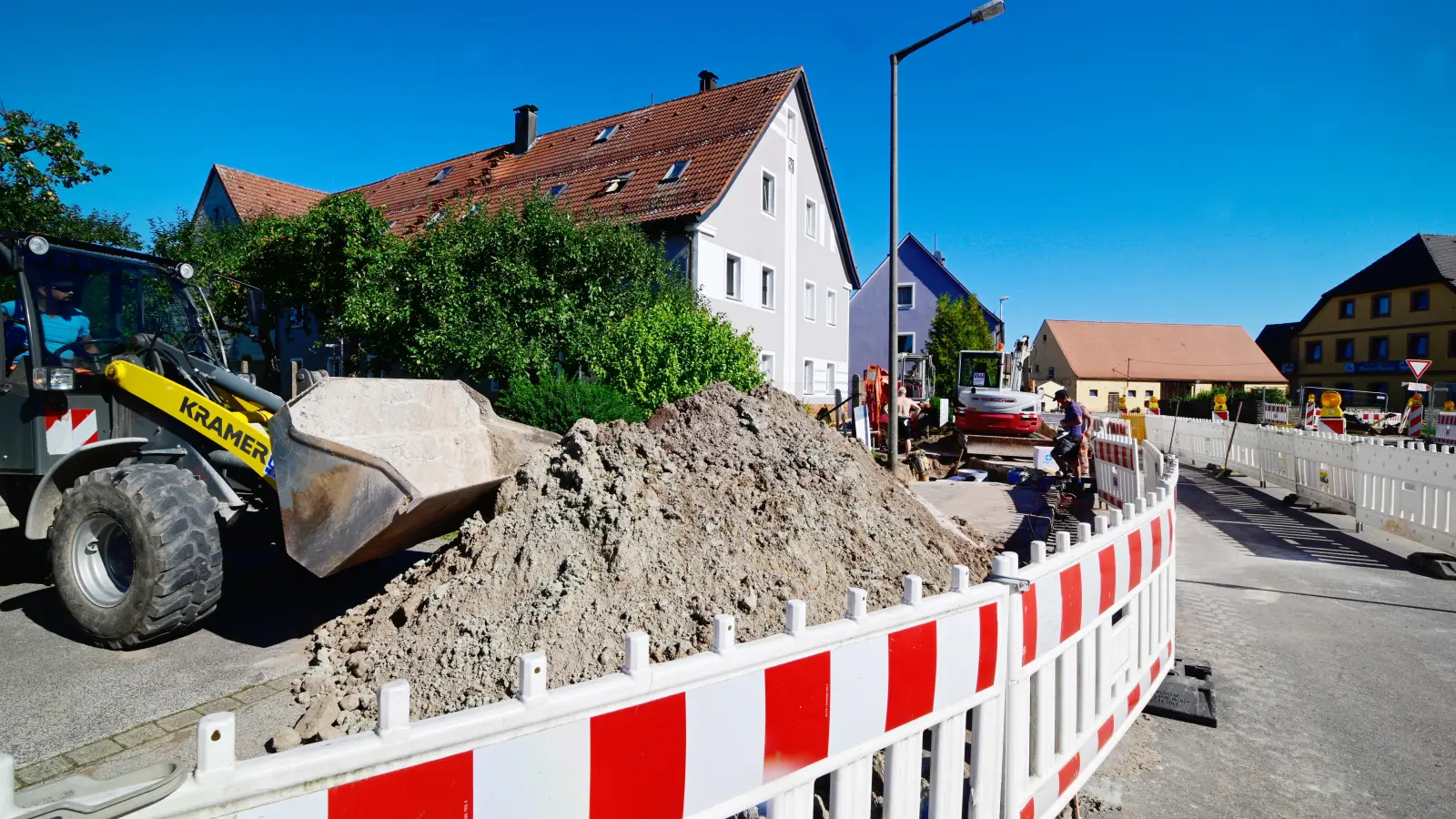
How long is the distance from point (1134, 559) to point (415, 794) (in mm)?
3282

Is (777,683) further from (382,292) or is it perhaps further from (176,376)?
(382,292)

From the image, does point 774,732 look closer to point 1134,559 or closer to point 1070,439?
point 1134,559

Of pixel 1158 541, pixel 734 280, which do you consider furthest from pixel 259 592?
pixel 734 280

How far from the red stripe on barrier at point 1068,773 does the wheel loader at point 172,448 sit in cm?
330

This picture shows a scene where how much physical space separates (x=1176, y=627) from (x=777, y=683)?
4992mm

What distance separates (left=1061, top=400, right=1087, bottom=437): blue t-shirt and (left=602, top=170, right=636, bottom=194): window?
13434 mm

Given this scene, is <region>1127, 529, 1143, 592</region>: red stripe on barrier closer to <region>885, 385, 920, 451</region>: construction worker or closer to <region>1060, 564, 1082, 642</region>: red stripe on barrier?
<region>1060, 564, 1082, 642</region>: red stripe on barrier

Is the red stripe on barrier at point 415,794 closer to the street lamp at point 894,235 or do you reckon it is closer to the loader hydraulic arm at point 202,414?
the loader hydraulic arm at point 202,414

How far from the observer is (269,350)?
57.1 feet

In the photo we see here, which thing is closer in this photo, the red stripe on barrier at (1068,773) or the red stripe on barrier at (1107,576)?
the red stripe on barrier at (1068,773)

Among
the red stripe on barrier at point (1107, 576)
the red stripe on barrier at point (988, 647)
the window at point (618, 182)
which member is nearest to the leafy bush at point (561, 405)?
the red stripe on barrier at point (1107, 576)

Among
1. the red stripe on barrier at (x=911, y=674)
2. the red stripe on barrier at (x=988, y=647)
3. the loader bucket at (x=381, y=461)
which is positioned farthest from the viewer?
the loader bucket at (x=381, y=461)

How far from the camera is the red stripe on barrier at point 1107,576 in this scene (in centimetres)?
307

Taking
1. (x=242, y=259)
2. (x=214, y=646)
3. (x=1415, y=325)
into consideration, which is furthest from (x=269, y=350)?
(x=1415, y=325)
